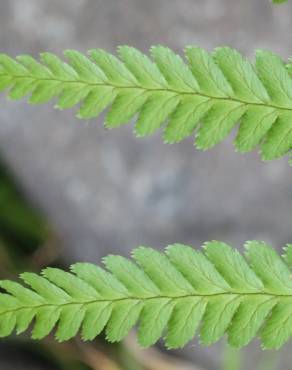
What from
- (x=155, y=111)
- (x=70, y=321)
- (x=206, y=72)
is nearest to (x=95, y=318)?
(x=70, y=321)

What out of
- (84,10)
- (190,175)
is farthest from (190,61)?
(84,10)

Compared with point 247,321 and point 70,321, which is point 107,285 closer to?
point 70,321

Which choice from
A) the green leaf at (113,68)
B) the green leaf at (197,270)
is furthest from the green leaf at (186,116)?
the green leaf at (197,270)

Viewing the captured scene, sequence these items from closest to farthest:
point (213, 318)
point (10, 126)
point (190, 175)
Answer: point (213, 318) < point (190, 175) < point (10, 126)

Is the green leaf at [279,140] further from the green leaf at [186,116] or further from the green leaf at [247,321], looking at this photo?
the green leaf at [247,321]

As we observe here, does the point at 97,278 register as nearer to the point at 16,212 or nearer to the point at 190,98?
the point at 190,98
